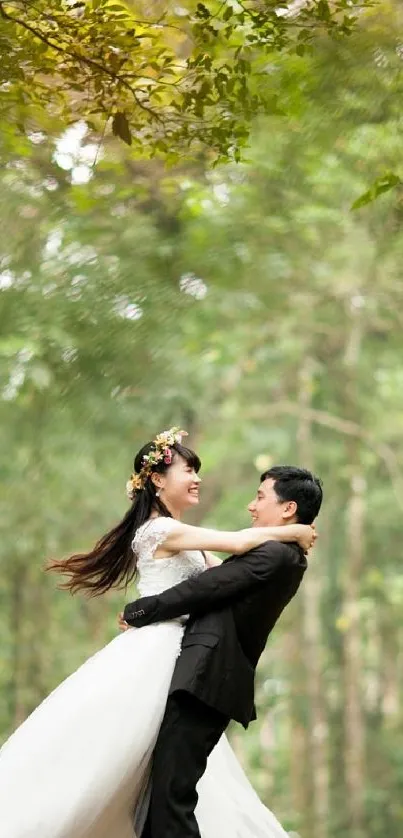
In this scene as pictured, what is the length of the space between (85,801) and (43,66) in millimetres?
2965

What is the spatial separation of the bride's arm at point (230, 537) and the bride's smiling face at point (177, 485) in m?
0.10

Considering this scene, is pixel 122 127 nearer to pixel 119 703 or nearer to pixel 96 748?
pixel 119 703

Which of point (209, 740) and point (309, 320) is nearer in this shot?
point (209, 740)

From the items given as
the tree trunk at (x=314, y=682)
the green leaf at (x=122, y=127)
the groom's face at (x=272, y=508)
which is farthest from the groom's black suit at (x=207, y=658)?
the tree trunk at (x=314, y=682)

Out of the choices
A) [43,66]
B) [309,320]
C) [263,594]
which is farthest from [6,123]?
[309,320]

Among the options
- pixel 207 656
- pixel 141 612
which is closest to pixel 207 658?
pixel 207 656

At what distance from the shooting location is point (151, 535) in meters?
3.32

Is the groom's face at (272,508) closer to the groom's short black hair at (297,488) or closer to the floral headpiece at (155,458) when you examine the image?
the groom's short black hair at (297,488)

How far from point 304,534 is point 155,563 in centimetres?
42

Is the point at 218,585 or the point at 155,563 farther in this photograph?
the point at 155,563

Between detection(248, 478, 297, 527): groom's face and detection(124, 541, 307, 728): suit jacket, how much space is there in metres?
0.12

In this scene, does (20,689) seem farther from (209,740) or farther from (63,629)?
(209,740)

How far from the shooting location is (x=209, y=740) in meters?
3.15

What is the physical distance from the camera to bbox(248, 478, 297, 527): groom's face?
3336 mm
